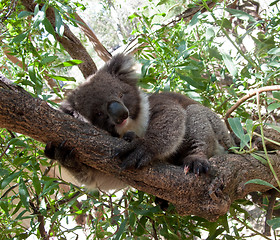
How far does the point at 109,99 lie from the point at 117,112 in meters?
0.18

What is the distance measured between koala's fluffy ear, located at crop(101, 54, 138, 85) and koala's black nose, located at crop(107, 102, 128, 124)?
1.92 feet

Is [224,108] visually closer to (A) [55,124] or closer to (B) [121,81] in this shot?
(B) [121,81]

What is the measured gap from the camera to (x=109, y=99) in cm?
193

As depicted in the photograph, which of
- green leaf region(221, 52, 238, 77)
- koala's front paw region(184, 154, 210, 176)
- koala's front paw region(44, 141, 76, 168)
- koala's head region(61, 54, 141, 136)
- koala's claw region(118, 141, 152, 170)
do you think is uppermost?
koala's head region(61, 54, 141, 136)

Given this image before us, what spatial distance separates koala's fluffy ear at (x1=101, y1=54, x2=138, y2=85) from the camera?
7.54 ft

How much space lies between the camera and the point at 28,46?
204 centimetres

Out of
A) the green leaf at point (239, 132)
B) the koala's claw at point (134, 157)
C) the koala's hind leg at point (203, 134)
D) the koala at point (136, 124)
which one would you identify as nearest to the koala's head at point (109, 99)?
the koala at point (136, 124)

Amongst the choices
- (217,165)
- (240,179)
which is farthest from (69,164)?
(240,179)

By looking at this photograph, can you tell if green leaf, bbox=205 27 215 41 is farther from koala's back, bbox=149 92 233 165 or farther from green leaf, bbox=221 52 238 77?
koala's back, bbox=149 92 233 165

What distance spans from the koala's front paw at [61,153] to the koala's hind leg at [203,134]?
81 centimetres

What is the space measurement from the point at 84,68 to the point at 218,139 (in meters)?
1.57

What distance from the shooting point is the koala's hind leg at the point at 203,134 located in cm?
208

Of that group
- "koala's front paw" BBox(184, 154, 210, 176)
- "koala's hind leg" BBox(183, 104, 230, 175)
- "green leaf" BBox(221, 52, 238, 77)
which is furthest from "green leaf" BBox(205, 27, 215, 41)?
"koala's front paw" BBox(184, 154, 210, 176)

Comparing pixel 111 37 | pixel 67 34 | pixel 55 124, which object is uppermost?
pixel 111 37
